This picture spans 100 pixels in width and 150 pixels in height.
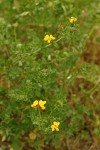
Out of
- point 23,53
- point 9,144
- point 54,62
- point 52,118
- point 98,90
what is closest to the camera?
point 52,118

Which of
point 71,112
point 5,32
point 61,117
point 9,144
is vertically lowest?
point 9,144

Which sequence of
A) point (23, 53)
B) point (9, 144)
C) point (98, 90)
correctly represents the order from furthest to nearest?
point (98, 90) < point (9, 144) < point (23, 53)

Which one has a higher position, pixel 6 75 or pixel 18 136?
pixel 6 75

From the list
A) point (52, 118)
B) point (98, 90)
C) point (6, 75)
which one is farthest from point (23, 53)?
point (98, 90)

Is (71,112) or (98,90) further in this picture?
(98,90)

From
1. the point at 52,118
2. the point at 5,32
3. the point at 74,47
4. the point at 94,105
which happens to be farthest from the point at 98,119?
the point at 5,32

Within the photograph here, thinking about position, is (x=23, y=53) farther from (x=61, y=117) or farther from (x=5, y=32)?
(x=61, y=117)

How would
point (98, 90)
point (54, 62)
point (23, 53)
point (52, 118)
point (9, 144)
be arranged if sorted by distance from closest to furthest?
point (52, 118) < point (23, 53) < point (54, 62) < point (9, 144) < point (98, 90)

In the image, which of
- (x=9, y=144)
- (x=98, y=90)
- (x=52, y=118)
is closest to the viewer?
(x=52, y=118)

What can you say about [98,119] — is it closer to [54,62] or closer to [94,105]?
[94,105]
